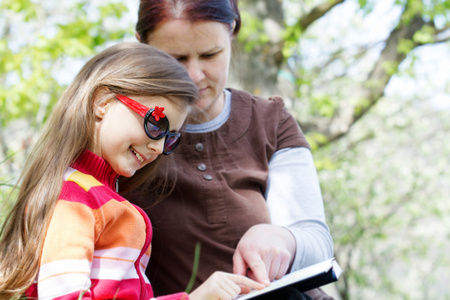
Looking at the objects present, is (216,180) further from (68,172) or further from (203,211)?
(68,172)

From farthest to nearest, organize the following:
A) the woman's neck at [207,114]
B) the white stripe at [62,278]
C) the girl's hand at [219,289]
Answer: the woman's neck at [207,114] → the girl's hand at [219,289] → the white stripe at [62,278]

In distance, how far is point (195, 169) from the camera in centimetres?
193

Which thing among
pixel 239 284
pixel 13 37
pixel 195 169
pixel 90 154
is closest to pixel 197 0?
pixel 195 169

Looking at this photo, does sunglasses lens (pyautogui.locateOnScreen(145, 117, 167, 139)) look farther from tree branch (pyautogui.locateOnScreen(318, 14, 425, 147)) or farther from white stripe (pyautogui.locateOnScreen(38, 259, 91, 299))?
tree branch (pyautogui.locateOnScreen(318, 14, 425, 147))

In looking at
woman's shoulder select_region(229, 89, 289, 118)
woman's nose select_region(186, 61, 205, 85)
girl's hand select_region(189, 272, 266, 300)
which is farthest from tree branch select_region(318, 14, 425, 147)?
girl's hand select_region(189, 272, 266, 300)

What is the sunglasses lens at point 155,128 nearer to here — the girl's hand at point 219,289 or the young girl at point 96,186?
the young girl at point 96,186

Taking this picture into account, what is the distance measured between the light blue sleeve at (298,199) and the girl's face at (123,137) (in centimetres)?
66

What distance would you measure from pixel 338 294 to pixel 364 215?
1536 mm

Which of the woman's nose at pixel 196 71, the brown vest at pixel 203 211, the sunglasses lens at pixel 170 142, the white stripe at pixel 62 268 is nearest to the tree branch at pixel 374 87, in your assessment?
the brown vest at pixel 203 211

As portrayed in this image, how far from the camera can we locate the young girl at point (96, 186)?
1.24 metres

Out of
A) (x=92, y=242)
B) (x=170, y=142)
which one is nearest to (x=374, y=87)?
(x=170, y=142)

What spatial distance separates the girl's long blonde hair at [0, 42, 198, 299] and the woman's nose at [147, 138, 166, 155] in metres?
0.14

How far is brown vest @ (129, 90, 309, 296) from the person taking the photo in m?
1.86

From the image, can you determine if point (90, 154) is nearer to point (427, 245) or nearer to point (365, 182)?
point (365, 182)
